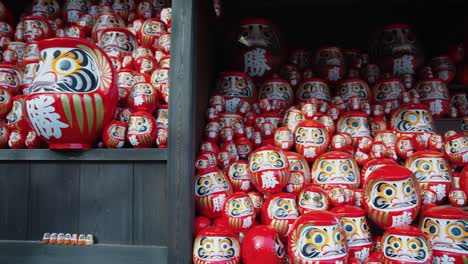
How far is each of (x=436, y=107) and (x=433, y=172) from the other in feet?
2.60

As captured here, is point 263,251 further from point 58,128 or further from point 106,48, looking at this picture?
point 106,48

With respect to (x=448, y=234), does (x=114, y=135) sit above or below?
above

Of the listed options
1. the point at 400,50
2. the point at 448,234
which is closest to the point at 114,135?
the point at 448,234

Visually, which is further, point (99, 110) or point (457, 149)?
point (457, 149)

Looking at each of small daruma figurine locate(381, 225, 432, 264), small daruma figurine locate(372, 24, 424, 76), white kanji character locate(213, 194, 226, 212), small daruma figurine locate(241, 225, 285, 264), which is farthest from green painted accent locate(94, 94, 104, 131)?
small daruma figurine locate(372, 24, 424, 76)

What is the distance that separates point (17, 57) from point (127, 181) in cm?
167

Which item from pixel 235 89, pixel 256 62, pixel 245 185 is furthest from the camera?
pixel 256 62

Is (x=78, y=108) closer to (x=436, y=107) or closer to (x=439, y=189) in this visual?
(x=439, y=189)

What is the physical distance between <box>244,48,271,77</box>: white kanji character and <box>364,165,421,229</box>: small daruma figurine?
138 centimetres

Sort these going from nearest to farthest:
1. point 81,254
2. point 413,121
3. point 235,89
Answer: point 81,254
point 413,121
point 235,89

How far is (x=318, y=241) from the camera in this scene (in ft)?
5.70

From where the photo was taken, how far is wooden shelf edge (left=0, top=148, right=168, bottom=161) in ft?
6.88

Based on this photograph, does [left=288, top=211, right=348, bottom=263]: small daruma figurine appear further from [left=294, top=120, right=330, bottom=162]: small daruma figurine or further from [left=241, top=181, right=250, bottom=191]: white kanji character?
[left=294, top=120, right=330, bottom=162]: small daruma figurine

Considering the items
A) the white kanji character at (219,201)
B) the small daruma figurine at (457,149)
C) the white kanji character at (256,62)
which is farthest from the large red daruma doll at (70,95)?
the small daruma figurine at (457,149)
